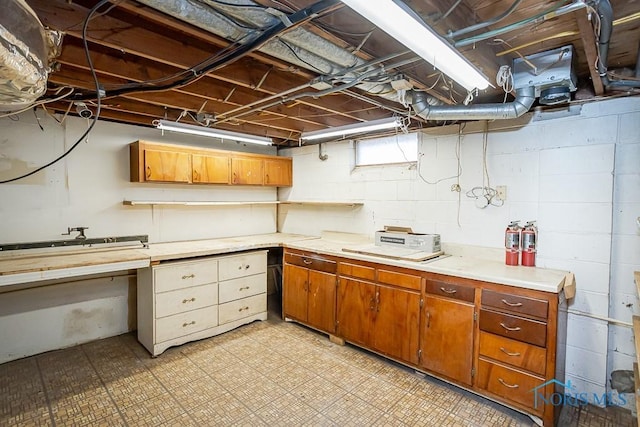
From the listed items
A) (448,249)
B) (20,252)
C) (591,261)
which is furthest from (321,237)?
(20,252)

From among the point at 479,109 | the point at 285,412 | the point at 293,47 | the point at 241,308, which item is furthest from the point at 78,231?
the point at 479,109

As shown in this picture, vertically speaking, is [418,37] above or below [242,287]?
above

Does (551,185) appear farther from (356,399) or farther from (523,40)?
(356,399)

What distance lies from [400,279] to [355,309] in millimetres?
612

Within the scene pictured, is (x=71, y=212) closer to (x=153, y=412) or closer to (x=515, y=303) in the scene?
(x=153, y=412)

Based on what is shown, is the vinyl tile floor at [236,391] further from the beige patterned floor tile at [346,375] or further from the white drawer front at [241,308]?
the white drawer front at [241,308]

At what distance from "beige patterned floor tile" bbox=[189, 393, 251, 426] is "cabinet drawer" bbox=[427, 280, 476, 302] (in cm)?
168

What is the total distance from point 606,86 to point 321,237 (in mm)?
3153

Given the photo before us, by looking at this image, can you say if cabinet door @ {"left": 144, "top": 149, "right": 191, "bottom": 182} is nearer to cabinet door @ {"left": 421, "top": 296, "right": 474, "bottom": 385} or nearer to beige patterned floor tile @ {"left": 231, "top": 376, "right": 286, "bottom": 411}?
beige patterned floor tile @ {"left": 231, "top": 376, "right": 286, "bottom": 411}

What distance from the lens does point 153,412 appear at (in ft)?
7.52

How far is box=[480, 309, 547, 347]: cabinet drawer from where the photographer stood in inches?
85.0

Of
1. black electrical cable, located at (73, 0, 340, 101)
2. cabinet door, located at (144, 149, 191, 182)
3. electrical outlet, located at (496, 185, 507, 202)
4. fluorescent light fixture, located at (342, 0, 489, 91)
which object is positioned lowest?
electrical outlet, located at (496, 185, 507, 202)

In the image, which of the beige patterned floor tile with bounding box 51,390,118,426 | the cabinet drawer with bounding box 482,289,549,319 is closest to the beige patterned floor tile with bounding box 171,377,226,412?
the beige patterned floor tile with bounding box 51,390,118,426

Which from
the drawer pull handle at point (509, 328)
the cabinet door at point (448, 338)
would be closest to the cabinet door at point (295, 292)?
the cabinet door at point (448, 338)
